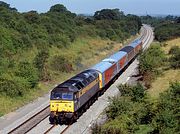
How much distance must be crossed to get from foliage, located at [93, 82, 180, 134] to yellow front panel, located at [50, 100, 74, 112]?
9.02 feet

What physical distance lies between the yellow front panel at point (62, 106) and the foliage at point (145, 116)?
2750 mm

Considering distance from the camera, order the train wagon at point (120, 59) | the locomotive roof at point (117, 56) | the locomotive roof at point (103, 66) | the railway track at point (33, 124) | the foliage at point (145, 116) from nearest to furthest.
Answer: the foliage at point (145, 116) < the railway track at point (33, 124) < the locomotive roof at point (103, 66) < the train wagon at point (120, 59) < the locomotive roof at point (117, 56)

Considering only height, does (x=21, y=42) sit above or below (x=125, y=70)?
above

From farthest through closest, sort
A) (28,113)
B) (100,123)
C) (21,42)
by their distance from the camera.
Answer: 1. (21,42)
2. (28,113)
3. (100,123)

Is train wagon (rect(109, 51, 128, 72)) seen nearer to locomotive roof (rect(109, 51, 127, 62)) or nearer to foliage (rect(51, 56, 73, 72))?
locomotive roof (rect(109, 51, 127, 62))

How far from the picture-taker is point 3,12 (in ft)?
210

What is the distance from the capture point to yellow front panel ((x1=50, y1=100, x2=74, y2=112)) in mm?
27811

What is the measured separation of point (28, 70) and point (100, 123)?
1369cm

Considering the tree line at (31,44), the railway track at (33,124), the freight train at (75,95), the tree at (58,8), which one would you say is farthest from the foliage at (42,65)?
the tree at (58,8)

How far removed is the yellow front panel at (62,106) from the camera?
27.8 metres

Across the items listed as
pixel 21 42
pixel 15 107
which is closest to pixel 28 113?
pixel 15 107

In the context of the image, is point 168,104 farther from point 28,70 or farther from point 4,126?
point 28,70

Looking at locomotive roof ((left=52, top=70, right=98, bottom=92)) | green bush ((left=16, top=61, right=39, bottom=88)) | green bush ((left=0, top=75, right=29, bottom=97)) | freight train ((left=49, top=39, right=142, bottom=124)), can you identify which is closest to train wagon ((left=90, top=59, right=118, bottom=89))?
freight train ((left=49, top=39, right=142, bottom=124))

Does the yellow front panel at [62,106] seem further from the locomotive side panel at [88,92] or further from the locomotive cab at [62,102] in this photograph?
the locomotive side panel at [88,92]
